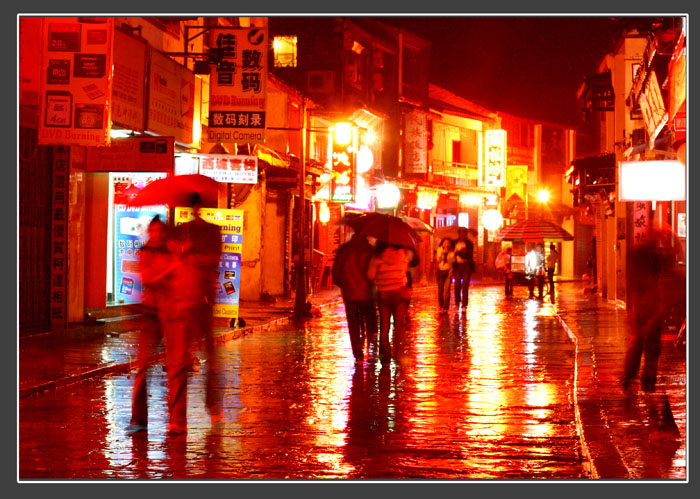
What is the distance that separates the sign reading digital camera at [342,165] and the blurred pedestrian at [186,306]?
1079 inches

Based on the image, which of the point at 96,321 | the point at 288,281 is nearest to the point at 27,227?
the point at 96,321

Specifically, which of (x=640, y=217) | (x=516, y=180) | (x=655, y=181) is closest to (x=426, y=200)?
(x=516, y=180)

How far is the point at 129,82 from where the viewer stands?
1978 cm

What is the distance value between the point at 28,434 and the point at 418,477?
3.83 m

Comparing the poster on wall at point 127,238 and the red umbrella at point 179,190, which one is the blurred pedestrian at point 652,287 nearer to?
the red umbrella at point 179,190

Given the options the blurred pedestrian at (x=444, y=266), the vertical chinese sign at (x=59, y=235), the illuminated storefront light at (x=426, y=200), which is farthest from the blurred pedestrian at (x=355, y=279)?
the illuminated storefront light at (x=426, y=200)

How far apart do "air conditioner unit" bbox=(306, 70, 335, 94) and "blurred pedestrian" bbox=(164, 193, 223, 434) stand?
34823 mm

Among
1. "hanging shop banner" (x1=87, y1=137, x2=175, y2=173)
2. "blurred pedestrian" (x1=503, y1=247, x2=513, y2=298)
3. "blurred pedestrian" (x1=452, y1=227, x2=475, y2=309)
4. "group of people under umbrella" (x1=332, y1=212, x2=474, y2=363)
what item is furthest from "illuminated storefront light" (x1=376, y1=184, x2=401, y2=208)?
"group of people under umbrella" (x1=332, y1=212, x2=474, y2=363)

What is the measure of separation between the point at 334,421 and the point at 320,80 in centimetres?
3477

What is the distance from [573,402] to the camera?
37.9 feet

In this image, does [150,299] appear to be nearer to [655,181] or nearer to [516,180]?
[655,181]

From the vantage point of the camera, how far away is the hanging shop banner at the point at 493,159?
54406 millimetres

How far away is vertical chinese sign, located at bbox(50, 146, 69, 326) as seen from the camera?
61.8 ft
